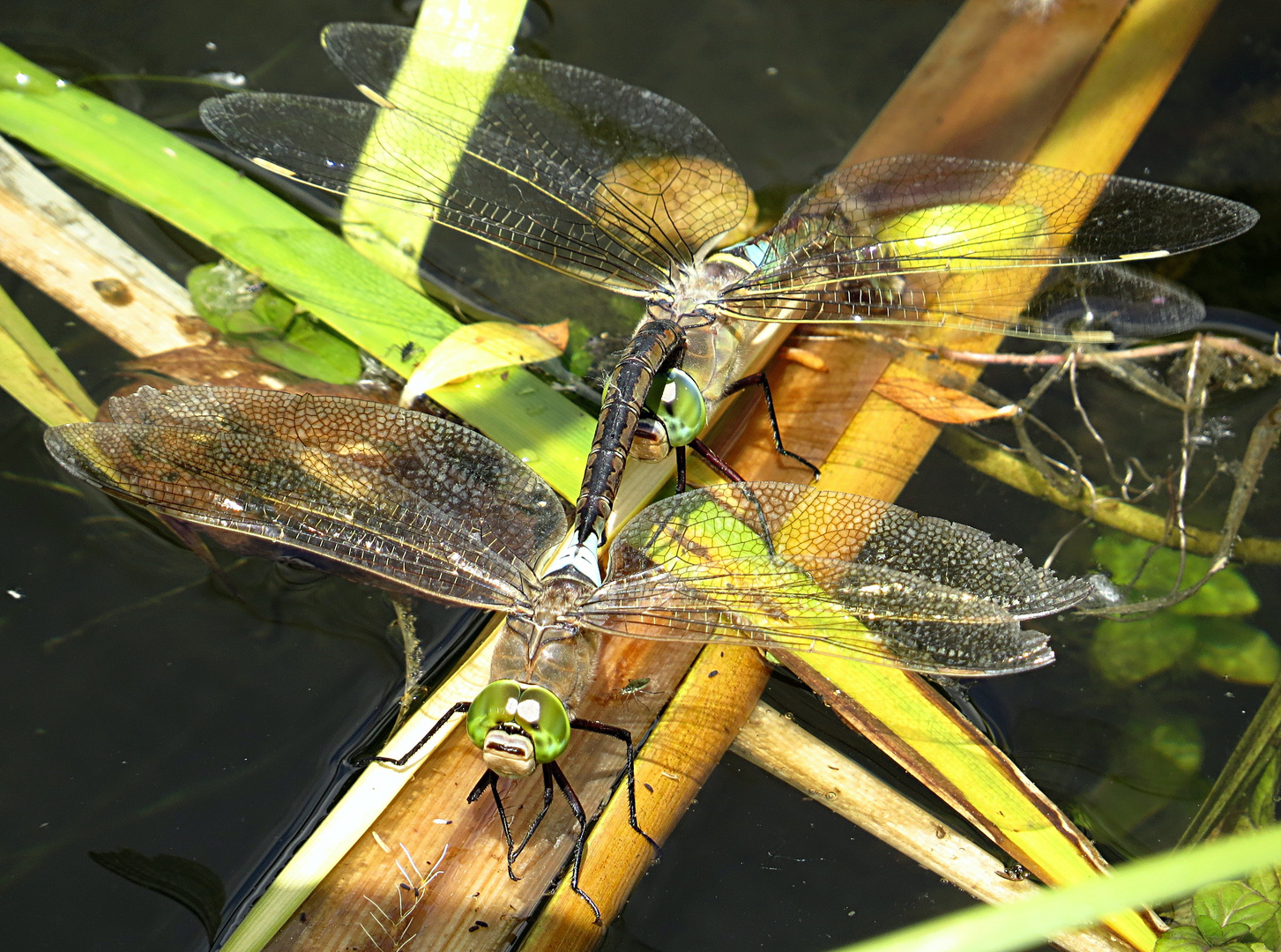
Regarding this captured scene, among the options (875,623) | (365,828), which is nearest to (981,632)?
(875,623)

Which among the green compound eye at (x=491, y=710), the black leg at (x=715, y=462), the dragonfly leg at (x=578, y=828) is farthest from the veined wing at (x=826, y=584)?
the dragonfly leg at (x=578, y=828)

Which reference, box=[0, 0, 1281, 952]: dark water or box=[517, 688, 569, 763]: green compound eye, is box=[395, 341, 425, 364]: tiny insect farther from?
box=[517, 688, 569, 763]: green compound eye

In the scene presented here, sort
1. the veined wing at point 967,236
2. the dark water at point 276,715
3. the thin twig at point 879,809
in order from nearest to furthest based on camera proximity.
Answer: the thin twig at point 879,809 < the dark water at point 276,715 < the veined wing at point 967,236

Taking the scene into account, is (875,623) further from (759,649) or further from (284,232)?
(284,232)

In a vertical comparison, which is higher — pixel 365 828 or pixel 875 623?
pixel 875 623

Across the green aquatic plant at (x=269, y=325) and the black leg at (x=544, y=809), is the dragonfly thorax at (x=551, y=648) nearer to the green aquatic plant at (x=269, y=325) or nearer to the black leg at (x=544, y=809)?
the black leg at (x=544, y=809)

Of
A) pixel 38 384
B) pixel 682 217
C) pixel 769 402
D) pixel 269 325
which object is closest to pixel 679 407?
pixel 769 402
